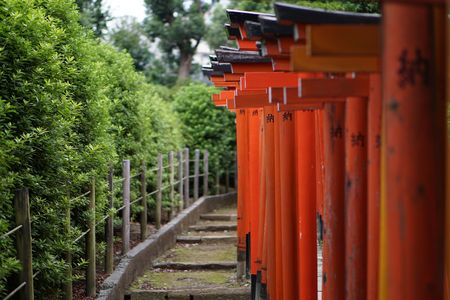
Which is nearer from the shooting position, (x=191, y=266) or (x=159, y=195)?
(x=191, y=266)

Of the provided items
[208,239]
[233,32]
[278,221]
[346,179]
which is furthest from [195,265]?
[346,179]

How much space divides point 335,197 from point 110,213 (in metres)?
5.26

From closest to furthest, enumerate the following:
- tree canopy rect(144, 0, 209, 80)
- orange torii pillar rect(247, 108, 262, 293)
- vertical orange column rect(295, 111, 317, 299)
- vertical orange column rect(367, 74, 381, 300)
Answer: vertical orange column rect(367, 74, 381, 300), vertical orange column rect(295, 111, 317, 299), orange torii pillar rect(247, 108, 262, 293), tree canopy rect(144, 0, 209, 80)

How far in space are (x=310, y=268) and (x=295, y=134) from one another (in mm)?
992

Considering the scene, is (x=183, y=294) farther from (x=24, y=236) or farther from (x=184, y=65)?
(x=184, y=65)

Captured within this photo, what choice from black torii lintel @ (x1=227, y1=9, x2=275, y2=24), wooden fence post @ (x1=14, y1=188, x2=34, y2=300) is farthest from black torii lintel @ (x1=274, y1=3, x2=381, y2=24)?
wooden fence post @ (x1=14, y1=188, x2=34, y2=300)

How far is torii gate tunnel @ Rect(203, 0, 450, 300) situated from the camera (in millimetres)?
2752

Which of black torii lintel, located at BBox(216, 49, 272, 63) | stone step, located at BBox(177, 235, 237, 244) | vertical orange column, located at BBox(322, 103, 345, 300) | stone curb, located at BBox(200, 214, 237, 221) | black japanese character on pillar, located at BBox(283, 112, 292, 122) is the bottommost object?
stone step, located at BBox(177, 235, 237, 244)

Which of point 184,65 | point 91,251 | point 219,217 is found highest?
point 184,65

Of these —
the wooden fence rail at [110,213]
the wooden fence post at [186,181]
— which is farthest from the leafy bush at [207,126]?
the wooden fence post at [186,181]

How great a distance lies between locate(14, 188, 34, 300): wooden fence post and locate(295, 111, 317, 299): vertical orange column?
192cm

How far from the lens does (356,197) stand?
3756 millimetres

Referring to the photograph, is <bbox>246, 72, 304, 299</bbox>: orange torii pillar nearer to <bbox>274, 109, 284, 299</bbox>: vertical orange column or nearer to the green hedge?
<bbox>274, 109, 284, 299</bbox>: vertical orange column

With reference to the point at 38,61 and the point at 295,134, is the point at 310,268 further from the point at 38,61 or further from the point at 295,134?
the point at 38,61
